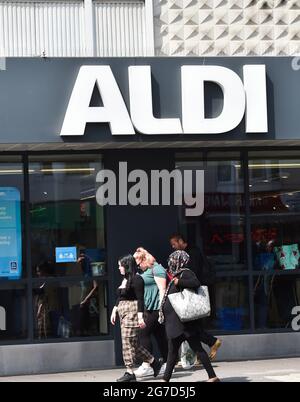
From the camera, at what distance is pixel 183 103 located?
515 inches

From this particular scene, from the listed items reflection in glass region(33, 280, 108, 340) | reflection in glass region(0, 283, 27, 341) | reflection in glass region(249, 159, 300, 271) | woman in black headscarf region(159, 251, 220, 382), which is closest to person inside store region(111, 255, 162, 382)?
woman in black headscarf region(159, 251, 220, 382)

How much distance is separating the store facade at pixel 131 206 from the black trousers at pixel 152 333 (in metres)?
1.24

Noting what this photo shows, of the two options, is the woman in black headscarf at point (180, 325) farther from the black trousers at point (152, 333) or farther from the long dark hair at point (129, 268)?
the black trousers at point (152, 333)

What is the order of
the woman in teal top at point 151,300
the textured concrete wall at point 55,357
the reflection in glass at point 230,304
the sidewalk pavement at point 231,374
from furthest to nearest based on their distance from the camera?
the reflection in glass at point 230,304 < the textured concrete wall at point 55,357 < the woman in teal top at point 151,300 < the sidewalk pavement at point 231,374

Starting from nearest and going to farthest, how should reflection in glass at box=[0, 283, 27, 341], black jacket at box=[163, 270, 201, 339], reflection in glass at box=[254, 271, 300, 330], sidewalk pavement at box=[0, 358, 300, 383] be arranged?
black jacket at box=[163, 270, 201, 339] < sidewalk pavement at box=[0, 358, 300, 383] < reflection in glass at box=[0, 283, 27, 341] < reflection in glass at box=[254, 271, 300, 330]

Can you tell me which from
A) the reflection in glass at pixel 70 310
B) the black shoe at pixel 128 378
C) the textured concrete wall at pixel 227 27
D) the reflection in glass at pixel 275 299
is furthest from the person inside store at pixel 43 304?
the textured concrete wall at pixel 227 27

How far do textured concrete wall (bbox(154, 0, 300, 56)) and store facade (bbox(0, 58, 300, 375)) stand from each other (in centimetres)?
65

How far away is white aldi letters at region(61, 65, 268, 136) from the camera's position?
1281 cm

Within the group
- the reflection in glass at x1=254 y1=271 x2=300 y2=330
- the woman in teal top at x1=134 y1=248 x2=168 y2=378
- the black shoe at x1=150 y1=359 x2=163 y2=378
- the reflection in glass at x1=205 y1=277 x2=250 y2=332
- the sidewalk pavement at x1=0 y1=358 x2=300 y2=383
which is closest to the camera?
the sidewalk pavement at x1=0 y1=358 x2=300 y2=383

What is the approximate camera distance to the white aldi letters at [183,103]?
12.8 meters

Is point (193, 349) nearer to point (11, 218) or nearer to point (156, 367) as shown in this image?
point (156, 367)

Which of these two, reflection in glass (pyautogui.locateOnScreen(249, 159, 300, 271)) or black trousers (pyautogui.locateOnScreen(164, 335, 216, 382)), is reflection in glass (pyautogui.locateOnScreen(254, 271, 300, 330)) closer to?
reflection in glass (pyautogui.locateOnScreen(249, 159, 300, 271))

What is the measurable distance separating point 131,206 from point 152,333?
210 cm

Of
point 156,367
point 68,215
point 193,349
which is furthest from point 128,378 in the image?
point 68,215
